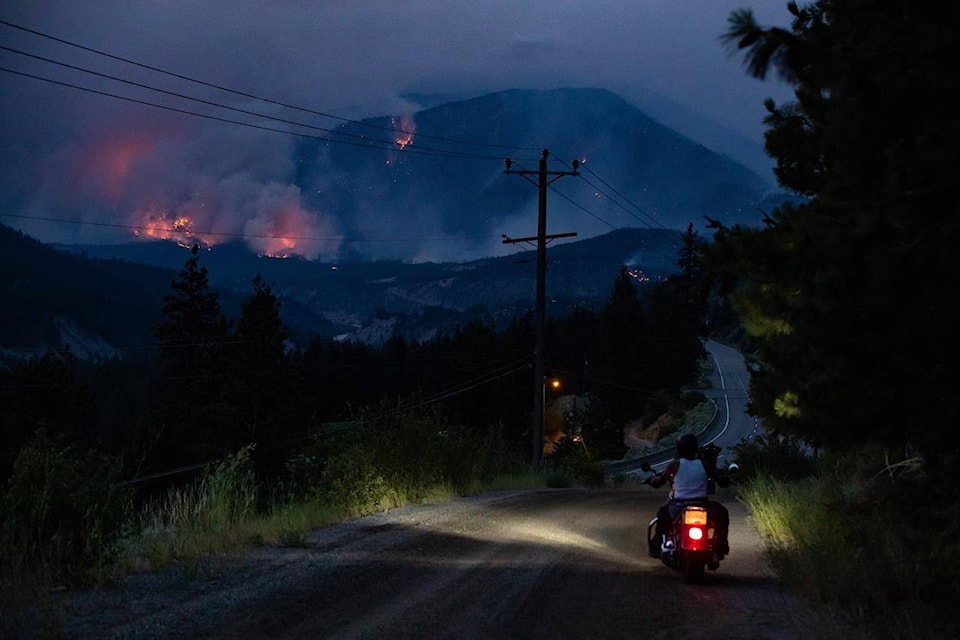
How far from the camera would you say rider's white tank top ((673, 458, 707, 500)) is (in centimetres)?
1080

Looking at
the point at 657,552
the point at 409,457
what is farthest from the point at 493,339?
the point at 657,552

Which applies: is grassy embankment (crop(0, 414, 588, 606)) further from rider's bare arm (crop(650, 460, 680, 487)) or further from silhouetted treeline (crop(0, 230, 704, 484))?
rider's bare arm (crop(650, 460, 680, 487))

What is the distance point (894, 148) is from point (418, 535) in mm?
10014

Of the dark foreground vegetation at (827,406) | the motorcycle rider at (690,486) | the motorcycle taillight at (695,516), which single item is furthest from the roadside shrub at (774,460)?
the motorcycle taillight at (695,516)

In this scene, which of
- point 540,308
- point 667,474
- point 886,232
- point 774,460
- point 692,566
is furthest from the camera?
point 540,308

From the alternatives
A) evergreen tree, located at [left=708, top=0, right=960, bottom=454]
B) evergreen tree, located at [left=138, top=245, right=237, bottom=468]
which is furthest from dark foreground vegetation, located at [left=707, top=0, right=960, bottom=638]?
evergreen tree, located at [left=138, top=245, right=237, bottom=468]

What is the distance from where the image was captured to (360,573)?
1008 cm

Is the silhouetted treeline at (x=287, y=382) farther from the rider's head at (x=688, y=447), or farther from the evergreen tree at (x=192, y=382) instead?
the rider's head at (x=688, y=447)

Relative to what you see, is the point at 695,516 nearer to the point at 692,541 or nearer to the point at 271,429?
the point at 692,541

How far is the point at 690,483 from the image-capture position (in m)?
10.8

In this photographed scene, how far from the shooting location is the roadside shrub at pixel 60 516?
8.72 m

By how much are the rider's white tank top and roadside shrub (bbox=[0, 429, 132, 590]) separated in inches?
236

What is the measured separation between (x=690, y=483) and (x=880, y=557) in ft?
7.63

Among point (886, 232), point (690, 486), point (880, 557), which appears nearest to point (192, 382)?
point (690, 486)
